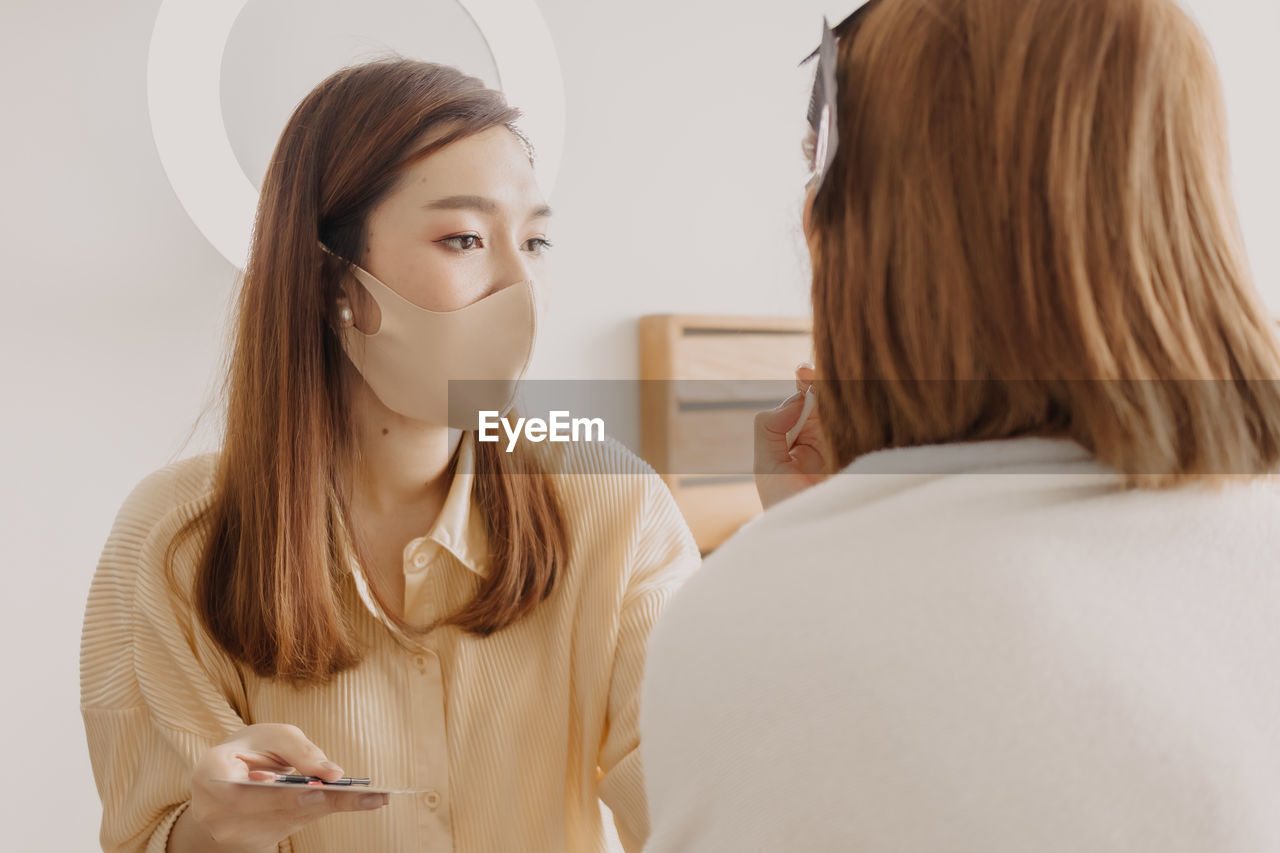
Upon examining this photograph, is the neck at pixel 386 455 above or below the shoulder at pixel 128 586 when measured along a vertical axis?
above

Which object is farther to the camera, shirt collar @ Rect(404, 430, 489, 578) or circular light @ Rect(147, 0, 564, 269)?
circular light @ Rect(147, 0, 564, 269)

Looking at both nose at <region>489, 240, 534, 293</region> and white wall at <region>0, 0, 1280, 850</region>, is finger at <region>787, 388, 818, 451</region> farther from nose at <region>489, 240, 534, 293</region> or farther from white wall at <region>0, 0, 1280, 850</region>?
white wall at <region>0, 0, 1280, 850</region>

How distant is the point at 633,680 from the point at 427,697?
17cm

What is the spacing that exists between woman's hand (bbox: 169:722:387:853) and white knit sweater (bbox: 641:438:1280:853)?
0.33 metres

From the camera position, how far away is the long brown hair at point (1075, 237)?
389 millimetres

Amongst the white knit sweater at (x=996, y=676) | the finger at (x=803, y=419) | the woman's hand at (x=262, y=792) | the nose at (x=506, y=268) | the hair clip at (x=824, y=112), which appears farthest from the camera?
the nose at (x=506, y=268)

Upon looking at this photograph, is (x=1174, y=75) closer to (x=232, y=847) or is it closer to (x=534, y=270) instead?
(x=534, y=270)

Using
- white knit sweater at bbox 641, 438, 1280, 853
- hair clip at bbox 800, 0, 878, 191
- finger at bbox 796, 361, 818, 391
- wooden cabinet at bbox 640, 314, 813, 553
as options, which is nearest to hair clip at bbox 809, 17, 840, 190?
hair clip at bbox 800, 0, 878, 191

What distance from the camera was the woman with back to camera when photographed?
786 millimetres

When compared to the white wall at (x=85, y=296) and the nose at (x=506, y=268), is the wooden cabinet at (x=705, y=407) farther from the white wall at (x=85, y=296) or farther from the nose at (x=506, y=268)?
the nose at (x=506, y=268)

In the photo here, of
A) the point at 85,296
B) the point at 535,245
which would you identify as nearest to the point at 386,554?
the point at 535,245

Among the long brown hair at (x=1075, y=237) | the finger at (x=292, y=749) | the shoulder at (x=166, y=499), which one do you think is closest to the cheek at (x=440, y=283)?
the shoulder at (x=166, y=499)

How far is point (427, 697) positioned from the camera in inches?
31.5

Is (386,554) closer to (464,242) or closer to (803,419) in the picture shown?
(464,242)
